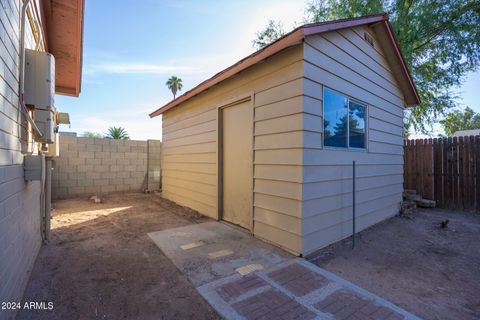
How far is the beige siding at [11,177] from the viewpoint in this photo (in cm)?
175

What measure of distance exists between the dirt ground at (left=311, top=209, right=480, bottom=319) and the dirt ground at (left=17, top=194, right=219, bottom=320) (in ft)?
6.32

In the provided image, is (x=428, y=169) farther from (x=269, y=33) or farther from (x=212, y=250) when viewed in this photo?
(x=269, y=33)

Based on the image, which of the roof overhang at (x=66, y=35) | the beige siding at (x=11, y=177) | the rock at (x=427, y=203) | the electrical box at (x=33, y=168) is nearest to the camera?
the beige siding at (x=11, y=177)

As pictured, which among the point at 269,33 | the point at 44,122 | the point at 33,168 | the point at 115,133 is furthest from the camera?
the point at 115,133

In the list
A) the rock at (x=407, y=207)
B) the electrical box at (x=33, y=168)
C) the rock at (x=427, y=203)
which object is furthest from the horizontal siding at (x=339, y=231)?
the electrical box at (x=33, y=168)

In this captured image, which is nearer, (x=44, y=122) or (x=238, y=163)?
(x=44, y=122)

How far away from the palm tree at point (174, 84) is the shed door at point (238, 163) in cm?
2978

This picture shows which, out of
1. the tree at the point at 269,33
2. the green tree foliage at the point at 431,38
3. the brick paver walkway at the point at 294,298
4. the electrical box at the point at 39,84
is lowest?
the brick paver walkway at the point at 294,298

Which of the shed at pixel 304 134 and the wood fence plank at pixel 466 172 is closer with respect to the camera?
the shed at pixel 304 134

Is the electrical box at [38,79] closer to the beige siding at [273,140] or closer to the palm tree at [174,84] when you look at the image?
the beige siding at [273,140]

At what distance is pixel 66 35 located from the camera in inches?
176

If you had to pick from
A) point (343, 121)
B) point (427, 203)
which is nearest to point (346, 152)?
point (343, 121)

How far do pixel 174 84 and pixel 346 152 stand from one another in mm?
31646

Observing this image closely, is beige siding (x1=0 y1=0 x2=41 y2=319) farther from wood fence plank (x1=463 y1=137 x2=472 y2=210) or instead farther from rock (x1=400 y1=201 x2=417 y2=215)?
wood fence plank (x1=463 y1=137 x2=472 y2=210)
